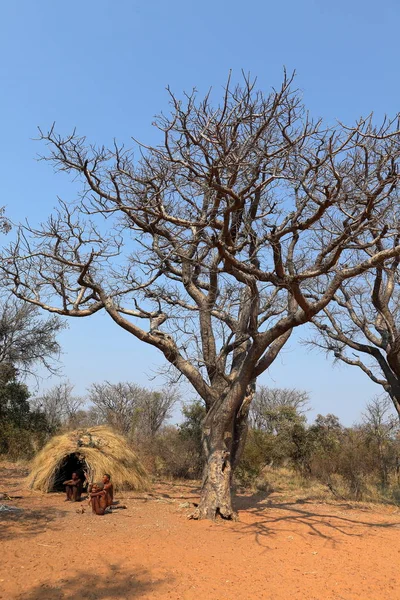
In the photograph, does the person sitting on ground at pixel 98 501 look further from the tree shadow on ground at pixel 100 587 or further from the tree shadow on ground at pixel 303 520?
the tree shadow on ground at pixel 100 587

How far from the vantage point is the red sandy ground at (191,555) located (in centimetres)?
439

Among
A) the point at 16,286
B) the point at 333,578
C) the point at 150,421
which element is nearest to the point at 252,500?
the point at 333,578

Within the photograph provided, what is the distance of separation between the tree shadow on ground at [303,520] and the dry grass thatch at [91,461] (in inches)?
86.5

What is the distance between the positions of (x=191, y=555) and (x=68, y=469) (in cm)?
510

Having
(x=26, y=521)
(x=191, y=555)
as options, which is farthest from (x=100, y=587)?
(x=26, y=521)

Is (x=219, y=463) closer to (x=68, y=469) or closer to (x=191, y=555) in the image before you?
(x=191, y=555)

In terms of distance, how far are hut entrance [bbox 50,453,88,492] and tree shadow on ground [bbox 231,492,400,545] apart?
298 centimetres

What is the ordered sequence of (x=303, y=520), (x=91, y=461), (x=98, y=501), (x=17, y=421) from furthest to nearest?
(x=17, y=421) → (x=91, y=461) → (x=303, y=520) → (x=98, y=501)

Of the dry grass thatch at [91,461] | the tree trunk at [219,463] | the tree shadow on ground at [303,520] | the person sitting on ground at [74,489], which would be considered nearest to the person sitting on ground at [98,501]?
the person sitting on ground at [74,489]

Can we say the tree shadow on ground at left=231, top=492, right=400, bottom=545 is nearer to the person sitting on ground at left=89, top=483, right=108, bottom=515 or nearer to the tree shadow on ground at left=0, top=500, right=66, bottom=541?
the person sitting on ground at left=89, top=483, right=108, bottom=515

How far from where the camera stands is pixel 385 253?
6.43 metres

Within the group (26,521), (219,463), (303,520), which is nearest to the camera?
(26,521)

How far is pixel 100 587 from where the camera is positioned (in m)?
4.32

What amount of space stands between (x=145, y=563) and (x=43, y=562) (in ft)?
3.35
